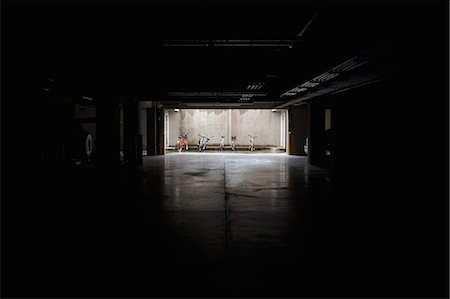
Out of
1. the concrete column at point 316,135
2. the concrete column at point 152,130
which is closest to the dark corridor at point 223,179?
the concrete column at point 316,135

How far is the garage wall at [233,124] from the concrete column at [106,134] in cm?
1644

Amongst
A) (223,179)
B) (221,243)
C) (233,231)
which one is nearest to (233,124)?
(223,179)

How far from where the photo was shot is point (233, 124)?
2955 cm

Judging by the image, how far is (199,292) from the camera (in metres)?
3.22

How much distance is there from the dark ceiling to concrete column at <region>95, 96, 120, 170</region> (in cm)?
292

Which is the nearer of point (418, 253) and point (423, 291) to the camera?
point (423, 291)

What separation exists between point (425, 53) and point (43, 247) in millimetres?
6491

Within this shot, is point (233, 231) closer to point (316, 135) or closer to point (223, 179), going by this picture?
point (223, 179)

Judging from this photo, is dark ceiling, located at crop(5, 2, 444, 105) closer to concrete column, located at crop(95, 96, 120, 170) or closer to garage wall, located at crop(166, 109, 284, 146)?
concrete column, located at crop(95, 96, 120, 170)

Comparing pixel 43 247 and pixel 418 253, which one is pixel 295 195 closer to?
pixel 418 253

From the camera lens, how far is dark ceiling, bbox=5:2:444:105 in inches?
195

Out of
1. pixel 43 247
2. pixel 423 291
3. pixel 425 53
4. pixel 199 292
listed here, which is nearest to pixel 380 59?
pixel 425 53

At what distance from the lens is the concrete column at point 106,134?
41.3 ft

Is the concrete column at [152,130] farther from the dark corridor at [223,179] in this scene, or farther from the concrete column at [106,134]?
the dark corridor at [223,179]
